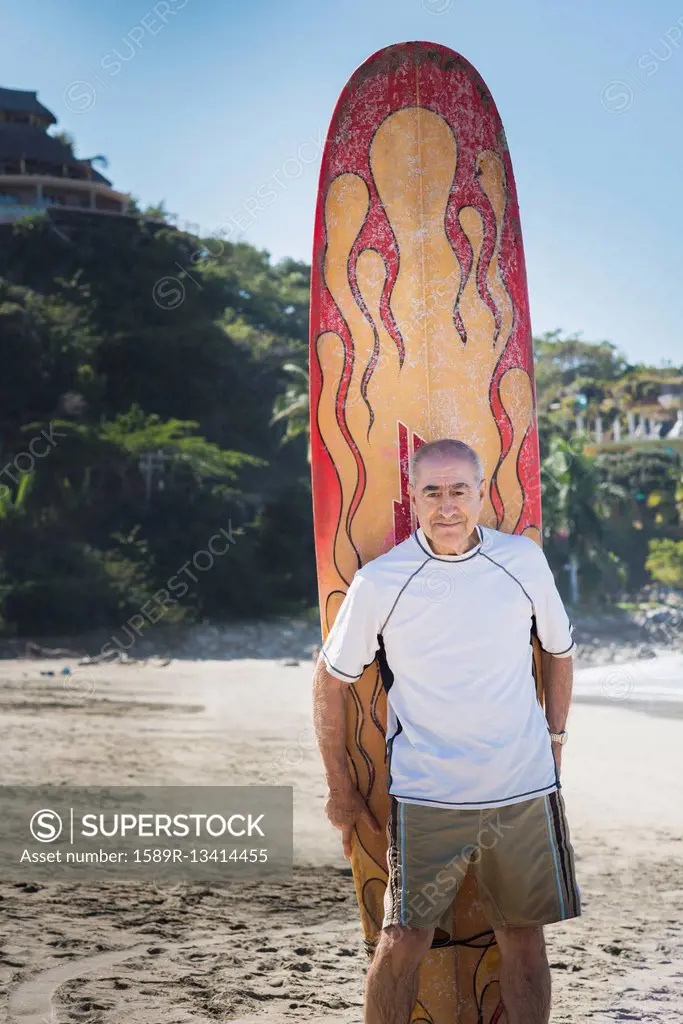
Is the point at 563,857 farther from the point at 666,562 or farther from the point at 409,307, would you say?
the point at 666,562

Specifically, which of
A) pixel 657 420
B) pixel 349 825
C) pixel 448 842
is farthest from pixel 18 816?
pixel 657 420

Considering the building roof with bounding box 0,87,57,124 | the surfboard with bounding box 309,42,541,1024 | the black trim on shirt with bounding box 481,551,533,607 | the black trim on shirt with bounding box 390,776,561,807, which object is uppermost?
the building roof with bounding box 0,87,57,124

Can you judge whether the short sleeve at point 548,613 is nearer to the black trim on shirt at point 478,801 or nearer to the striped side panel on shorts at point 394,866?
the black trim on shirt at point 478,801

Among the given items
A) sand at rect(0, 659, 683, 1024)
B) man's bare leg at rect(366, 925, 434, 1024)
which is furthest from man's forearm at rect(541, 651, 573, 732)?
sand at rect(0, 659, 683, 1024)

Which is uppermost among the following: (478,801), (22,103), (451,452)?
(22,103)

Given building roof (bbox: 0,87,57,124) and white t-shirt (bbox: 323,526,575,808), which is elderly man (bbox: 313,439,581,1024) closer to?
white t-shirt (bbox: 323,526,575,808)

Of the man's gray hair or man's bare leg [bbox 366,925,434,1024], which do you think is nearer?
man's bare leg [bbox 366,925,434,1024]

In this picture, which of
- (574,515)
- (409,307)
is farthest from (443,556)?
(574,515)

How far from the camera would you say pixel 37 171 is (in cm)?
2875

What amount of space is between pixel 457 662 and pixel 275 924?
241cm

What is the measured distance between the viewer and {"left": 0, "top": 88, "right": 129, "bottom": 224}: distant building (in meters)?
27.4

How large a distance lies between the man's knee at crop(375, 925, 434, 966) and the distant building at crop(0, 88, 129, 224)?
26397mm

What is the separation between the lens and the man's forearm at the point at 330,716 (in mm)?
2111

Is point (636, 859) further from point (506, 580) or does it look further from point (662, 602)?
point (662, 602)
